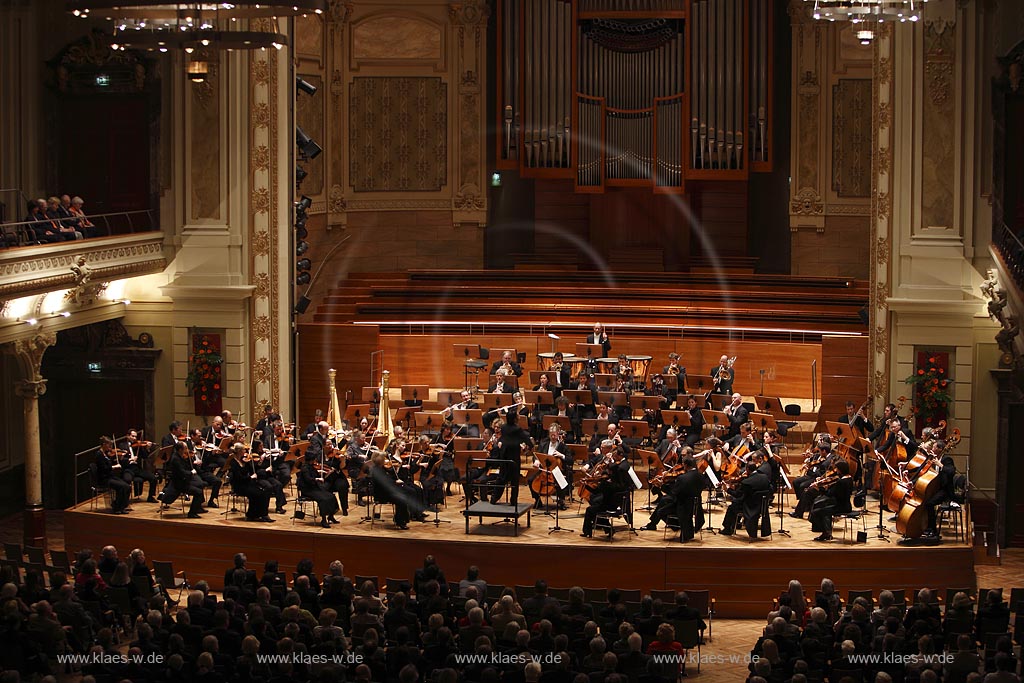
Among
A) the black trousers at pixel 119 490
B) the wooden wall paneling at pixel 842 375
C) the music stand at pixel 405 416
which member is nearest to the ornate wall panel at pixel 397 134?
the music stand at pixel 405 416

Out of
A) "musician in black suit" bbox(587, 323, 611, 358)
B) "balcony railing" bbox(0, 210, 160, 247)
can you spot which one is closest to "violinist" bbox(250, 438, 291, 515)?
"balcony railing" bbox(0, 210, 160, 247)

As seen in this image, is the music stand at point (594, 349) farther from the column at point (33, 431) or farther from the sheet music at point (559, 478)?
the column at point (33, 431)

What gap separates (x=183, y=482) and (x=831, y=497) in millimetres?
7051

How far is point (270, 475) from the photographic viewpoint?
16.6 metres

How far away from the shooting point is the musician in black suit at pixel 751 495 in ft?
50.8

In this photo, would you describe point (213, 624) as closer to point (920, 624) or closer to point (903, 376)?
point (920, 624)

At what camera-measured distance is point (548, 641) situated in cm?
1155

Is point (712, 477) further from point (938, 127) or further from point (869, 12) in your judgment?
point (938, 127)

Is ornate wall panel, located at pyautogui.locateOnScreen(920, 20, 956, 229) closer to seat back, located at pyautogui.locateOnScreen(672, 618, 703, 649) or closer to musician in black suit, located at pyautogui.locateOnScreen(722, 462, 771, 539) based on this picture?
musician in black suit, located at pyautogui.locateOnScreen(722, 462, 771, 539)

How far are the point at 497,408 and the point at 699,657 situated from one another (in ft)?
18.8

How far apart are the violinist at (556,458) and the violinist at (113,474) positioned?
4571 mm

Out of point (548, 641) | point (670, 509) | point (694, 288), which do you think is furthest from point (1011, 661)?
point (694, 288)

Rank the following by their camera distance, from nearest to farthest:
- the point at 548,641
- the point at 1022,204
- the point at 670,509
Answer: the point at 548,641 → the point at 670,509 → the point at 1022,204

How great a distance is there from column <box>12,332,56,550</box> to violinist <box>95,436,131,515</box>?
4.50 feet
